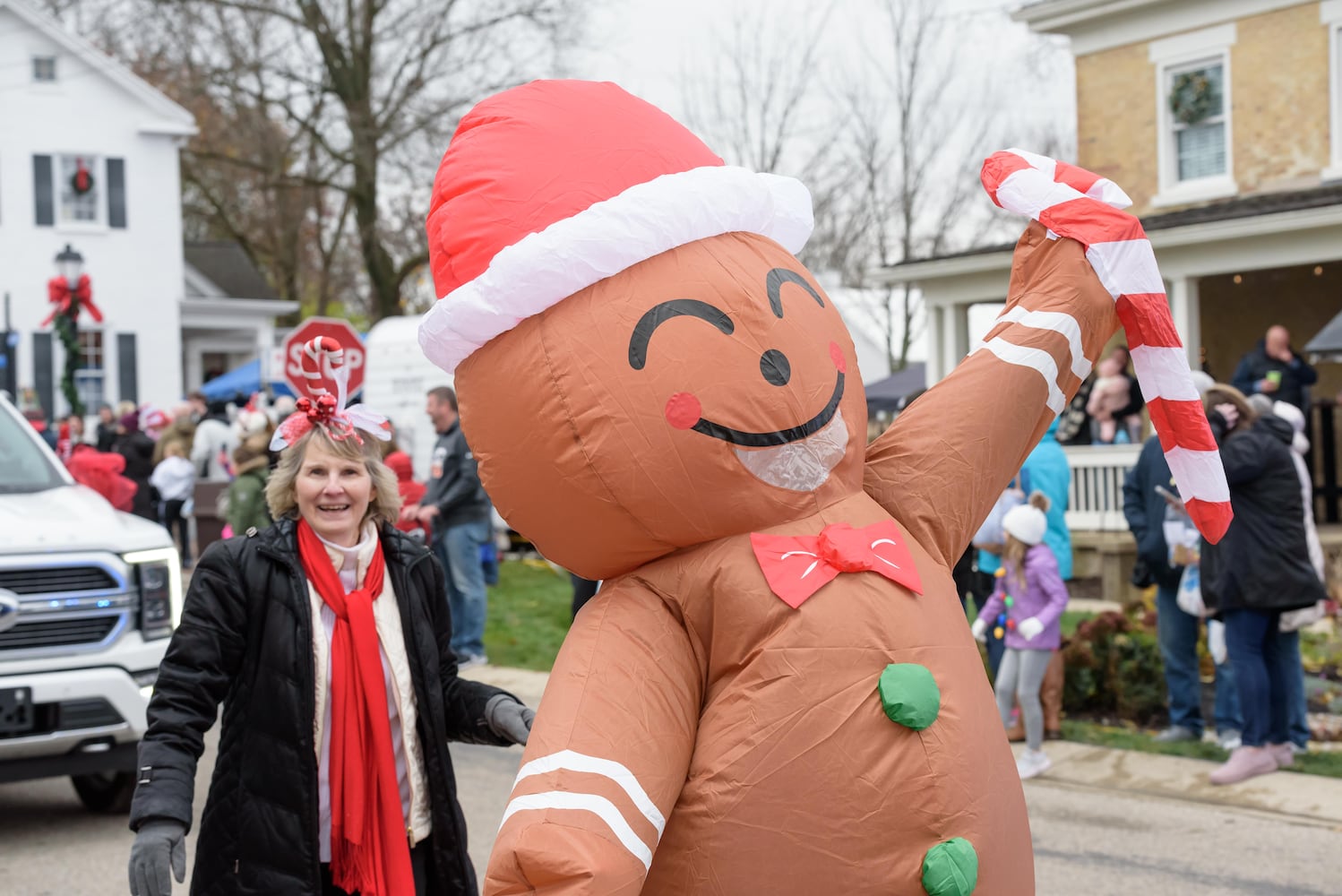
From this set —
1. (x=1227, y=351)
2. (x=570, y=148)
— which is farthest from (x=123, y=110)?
(x=570, y=148)

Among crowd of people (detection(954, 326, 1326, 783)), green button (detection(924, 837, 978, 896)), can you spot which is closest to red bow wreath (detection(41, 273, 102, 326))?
crowd of people (detection(954, 326, 1326, 783))

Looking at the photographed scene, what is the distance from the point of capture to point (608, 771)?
256 cm

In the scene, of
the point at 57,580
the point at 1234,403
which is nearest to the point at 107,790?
the point at 57,580

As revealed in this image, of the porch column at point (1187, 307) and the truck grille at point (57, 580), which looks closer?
the truck grille at point (57, 580)

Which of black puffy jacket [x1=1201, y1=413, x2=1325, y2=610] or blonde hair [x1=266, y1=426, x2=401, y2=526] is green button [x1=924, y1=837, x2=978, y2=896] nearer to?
blonde hair [x1=266, y1=426, x2=401, y2=526]

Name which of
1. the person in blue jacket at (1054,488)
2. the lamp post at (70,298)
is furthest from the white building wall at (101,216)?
the person in blue jacket at (1054,488)

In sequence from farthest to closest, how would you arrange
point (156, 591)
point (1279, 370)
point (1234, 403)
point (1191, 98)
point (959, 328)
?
point (959, 328)
point (1191, 98)
point (1279, 370)
point (1234, 403)
point (156, 591)

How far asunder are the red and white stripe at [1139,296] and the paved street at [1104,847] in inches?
98.5

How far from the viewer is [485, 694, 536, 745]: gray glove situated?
11.0 feet

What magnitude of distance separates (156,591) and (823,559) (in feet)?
14.2

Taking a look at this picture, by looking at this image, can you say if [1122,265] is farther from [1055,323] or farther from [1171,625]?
A: [1171,625]

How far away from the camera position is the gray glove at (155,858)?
2.91 metres

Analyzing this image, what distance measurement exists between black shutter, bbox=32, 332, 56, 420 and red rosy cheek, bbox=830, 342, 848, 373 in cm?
2778

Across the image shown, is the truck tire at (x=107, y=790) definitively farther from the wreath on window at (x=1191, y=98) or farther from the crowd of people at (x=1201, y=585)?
the wreath on window at (x=1191, y=98)
